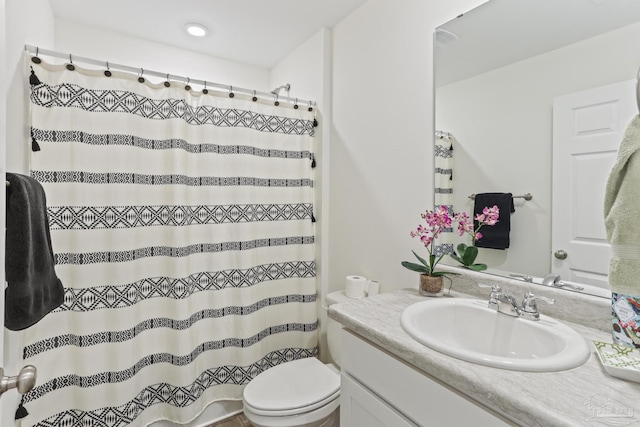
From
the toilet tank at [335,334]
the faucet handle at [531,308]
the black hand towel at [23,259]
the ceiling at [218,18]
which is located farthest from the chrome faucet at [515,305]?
the ceiling at [218,18]

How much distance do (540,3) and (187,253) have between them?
6.22 ft

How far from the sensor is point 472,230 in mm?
1293

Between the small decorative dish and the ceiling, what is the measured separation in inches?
76.1

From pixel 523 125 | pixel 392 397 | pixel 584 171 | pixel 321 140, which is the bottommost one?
pixel 392 397

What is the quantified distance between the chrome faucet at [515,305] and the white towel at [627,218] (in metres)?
0.25

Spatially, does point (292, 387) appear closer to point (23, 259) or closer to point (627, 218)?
point (23, 259)

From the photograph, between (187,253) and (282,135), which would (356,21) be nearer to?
(282,135)

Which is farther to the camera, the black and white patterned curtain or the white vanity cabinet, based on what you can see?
the black and white patterned curtain

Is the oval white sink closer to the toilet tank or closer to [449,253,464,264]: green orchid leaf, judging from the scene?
[449,253,464,264]: green orchid leaf

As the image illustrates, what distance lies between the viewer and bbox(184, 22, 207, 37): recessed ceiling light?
203 cm

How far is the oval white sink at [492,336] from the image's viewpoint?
74cm

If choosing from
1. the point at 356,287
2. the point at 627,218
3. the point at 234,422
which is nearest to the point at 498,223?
the point at 627,218

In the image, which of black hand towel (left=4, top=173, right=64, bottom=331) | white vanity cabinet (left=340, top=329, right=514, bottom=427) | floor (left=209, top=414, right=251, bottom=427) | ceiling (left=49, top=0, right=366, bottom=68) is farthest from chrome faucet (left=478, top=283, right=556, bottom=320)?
ceiling (left=49, top=0, right=366, bottom=68)

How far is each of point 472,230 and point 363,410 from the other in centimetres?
81
